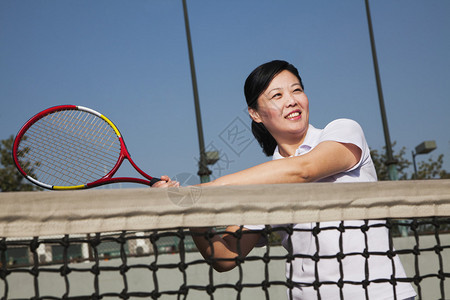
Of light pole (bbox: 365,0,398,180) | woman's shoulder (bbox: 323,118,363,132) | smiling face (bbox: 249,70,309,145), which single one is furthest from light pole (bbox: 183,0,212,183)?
woman's shoulder (bbox: 323,118,363,132)

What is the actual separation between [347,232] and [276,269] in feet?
19.4

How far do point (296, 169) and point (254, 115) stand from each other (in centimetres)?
71

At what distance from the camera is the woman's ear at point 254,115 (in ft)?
7.39

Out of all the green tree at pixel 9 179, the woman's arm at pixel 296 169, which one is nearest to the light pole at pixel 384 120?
the woman's arm at pixel 296 169

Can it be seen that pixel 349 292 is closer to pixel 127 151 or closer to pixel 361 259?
pixel 361 259

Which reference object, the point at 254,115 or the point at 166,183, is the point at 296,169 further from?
the point at 254,115

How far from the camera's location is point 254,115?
2279mm

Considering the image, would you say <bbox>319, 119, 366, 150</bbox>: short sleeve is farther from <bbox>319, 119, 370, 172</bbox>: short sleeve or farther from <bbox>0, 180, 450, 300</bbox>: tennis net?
<bbox>0, 180, 450, 300</bbox>: tennis net

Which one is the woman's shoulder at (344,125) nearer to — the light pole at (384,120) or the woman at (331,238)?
the woman at (331,238)

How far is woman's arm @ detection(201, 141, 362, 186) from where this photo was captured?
5.30 feet

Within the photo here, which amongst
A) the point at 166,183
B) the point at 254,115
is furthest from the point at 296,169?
the point at 254,115

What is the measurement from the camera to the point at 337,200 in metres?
1.58

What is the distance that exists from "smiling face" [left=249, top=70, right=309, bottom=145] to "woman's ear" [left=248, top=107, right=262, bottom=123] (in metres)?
0.04

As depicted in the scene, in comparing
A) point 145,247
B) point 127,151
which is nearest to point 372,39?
point 145,247
